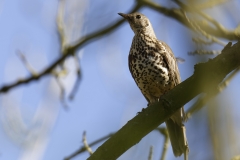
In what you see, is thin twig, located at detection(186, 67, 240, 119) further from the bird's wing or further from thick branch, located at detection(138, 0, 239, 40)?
the bird's wing

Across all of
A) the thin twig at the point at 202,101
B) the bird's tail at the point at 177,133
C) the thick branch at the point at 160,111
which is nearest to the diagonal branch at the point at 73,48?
the bird's tail at the point at 177,133

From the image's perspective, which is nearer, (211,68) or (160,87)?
(211,68)

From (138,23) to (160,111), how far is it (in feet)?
8.86

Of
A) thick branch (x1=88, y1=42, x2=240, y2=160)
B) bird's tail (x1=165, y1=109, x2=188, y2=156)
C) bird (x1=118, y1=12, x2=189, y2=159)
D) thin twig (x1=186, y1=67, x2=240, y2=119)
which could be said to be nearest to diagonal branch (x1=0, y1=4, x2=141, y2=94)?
bird (x1=118, y1=12, x2=189, y2=159)

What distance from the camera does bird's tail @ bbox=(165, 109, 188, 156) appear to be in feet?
15.7

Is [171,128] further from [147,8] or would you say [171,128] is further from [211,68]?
[211,68]

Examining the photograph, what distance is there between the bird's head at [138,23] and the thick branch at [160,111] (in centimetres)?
249

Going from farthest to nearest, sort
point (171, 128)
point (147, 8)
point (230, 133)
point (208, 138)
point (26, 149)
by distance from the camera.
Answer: point (147, 8), point (171, 128), point (26, 149), point (230, 133), point (208, 138)

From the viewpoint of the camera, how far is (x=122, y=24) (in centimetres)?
573

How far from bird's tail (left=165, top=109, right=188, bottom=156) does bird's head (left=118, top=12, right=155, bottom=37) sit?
57.3 inches

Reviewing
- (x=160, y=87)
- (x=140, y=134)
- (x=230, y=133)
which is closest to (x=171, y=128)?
(x=160, y=87)

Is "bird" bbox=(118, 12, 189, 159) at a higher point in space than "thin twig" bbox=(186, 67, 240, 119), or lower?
higher

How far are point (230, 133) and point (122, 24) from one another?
14.4 feet

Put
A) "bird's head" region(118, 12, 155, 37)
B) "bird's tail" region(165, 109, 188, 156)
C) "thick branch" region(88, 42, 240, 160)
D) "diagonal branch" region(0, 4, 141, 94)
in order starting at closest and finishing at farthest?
"thick branch" region(88, 42, 240, 160)
"bird's tail" region(165, 109, 188, 156)
"diagonal branch" region(0, 4, 141, 94)
"bird's head" region(118, 12, 155, 37)
